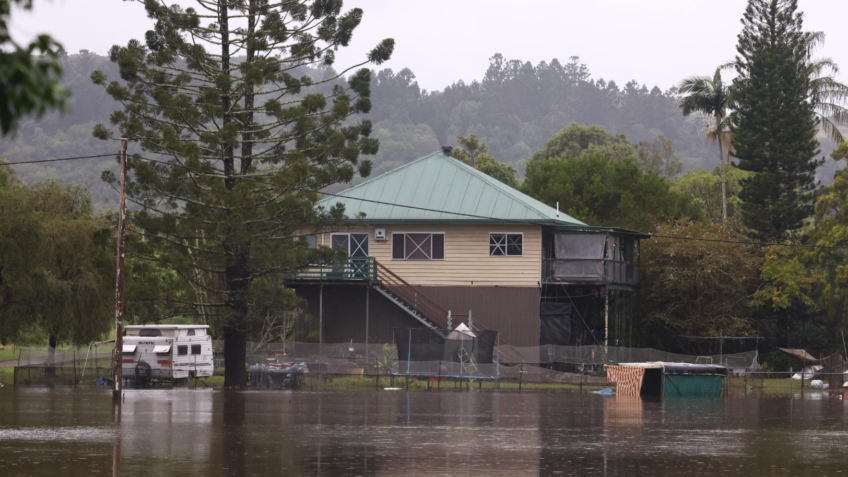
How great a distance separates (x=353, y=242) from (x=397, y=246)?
1983 mm

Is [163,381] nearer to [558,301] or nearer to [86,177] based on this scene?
[558,301]

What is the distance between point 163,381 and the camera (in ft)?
132

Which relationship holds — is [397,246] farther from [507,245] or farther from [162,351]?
[162,351]

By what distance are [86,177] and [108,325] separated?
13591cm

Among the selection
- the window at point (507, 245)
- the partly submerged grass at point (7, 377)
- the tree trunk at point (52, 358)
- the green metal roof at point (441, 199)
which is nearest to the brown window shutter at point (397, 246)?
the green metal roof at point (441, 199)

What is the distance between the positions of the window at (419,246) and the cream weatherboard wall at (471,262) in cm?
19

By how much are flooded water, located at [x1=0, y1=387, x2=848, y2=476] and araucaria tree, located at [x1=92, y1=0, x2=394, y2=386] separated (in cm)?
559

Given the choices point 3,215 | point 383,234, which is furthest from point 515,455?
point 383,234

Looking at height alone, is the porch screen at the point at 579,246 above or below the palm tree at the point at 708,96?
below

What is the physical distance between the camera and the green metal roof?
1766 inches

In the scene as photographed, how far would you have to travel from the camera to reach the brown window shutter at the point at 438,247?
45.2m

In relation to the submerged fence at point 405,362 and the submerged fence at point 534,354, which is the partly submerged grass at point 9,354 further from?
the submerged fence at point 534,354

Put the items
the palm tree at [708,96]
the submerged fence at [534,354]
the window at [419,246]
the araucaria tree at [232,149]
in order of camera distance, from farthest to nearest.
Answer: the palm tree at [708,96], the window at [419,246], the submerged fence at [534,354], the araucaria tree at [232,149]

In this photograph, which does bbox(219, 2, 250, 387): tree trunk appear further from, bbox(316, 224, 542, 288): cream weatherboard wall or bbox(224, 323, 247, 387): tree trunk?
bbox(316, 224, 542, 288): cream weatherboard wall
